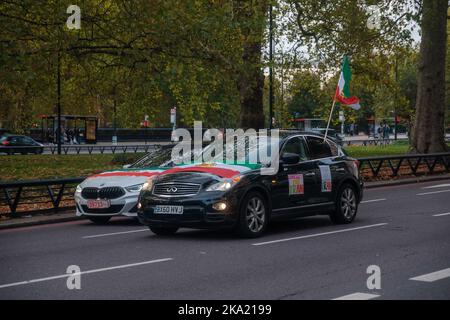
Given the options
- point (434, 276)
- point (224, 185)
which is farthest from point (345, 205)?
point (434, 276)

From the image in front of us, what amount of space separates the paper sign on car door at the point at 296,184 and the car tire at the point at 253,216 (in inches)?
29.4

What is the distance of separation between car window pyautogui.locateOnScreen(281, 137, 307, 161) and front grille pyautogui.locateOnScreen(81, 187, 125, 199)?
337 centimetres

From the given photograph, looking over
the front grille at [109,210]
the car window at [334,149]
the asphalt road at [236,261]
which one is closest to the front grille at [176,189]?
the asphalt road at [236,261]

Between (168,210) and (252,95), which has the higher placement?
(252,95)

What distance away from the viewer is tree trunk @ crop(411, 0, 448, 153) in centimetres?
3356

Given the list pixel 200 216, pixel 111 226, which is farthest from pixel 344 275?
pixel 111 226

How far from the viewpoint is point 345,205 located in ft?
47.0

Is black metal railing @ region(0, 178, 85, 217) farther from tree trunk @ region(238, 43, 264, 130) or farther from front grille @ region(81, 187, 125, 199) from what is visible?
tree trunk @ region(238, 43, 264, 130)

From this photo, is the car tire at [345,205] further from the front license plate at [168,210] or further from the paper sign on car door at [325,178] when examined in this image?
the front license plate at [168,210]

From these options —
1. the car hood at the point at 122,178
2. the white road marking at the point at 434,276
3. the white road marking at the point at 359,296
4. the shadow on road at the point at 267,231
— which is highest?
the car hood at the point at 122,178

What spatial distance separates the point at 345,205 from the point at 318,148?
1155 mm

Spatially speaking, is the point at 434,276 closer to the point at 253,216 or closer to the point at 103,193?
the point at 253,216

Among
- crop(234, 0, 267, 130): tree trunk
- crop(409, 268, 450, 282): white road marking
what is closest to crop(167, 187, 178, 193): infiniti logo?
crop(409, 268, 450, 282): white road marking

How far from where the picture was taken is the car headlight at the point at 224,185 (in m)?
11.8
